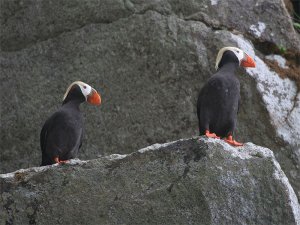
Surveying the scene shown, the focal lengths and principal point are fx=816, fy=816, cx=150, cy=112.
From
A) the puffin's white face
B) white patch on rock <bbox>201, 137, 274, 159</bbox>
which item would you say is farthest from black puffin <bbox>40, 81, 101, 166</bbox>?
white patch on rock <bbox>201, 137, 274, 159</bbox>

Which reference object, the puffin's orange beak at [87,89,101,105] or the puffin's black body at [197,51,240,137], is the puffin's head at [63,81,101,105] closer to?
the puffin's orange beak at [87,89,101,105]

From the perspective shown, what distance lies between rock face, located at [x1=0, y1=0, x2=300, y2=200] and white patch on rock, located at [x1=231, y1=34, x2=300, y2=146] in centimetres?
1

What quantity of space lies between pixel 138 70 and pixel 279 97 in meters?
Answer: 1.62

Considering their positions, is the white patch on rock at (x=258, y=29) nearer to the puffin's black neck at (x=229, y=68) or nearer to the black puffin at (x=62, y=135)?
the puffin's black neck at (x=229, y=68)

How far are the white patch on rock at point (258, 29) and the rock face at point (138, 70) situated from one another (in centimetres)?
1

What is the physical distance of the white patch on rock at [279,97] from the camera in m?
8.91

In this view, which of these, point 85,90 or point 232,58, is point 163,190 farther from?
point 85,90

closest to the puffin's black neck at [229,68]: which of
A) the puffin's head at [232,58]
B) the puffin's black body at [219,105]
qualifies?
the puffin's head at [232,58]

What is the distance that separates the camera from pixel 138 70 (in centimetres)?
927

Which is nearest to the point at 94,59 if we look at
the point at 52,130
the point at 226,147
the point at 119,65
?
the point at 119,65

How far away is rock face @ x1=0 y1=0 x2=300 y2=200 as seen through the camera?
8992 millimetres

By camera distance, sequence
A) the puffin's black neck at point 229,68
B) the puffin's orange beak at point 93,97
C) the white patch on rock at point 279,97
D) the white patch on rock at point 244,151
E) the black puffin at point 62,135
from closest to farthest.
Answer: the white patch on rock at point 244,151 < the puffin's black neck at point 229,68 < the black puffin at point 62,135 < the puffin's orange beak at point 93,97 < the white patch on rock at point 279,97

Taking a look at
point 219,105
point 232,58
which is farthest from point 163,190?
point 232,58

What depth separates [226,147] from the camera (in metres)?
6.30
